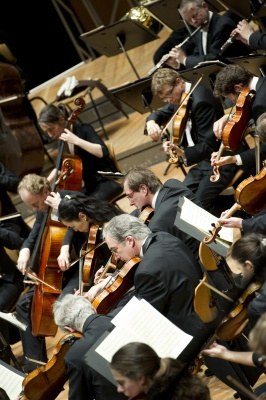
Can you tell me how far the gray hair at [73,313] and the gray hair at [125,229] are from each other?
1.38ft

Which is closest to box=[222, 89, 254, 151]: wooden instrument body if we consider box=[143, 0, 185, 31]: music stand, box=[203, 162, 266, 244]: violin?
box=[203, 162, 266, 244]: violin

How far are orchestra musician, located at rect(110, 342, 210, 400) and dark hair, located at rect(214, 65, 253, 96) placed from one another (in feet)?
7.15

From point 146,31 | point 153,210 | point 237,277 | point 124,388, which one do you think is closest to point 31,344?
point 153,210

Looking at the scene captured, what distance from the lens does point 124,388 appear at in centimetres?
302

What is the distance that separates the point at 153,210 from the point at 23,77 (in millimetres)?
3607

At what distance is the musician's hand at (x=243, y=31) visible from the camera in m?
5.62

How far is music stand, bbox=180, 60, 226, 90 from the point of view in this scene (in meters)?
5.32

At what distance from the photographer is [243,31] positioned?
222 inches

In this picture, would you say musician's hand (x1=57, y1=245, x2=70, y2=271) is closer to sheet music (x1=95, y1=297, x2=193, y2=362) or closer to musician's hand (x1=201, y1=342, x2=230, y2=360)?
sheet music (x1=95, y1=297, x2=193, y2=362)

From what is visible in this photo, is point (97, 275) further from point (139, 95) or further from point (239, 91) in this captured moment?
point (139, 95)

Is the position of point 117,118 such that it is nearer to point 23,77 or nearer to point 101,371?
point 23,77

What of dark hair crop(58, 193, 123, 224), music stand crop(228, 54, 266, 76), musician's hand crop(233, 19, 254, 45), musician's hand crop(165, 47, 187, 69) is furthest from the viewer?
musician's hand crop(165, 47, 187, 69)

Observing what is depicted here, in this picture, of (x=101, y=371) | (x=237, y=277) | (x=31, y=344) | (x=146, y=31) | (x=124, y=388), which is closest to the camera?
(x=124, y=388)

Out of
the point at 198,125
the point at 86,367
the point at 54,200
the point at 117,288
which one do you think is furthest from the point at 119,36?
the point at 86,367
